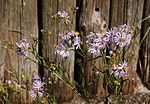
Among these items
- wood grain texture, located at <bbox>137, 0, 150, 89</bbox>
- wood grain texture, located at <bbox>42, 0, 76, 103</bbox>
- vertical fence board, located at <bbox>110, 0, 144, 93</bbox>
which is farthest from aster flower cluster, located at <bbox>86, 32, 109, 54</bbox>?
wood grain texture, located at <bbox>137, 0, 150, 89</bbox>

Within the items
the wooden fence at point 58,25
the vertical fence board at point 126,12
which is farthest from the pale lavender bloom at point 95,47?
the vertical fence board at point 126,12

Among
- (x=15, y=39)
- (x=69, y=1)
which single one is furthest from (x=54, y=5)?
(x=15, y=39)

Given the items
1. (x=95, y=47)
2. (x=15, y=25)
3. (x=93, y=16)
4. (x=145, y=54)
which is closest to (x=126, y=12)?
(x=93, y=16)

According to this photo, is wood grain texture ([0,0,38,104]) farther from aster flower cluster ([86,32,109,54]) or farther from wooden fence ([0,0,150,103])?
aster flower cluster ([86,32,109,54])

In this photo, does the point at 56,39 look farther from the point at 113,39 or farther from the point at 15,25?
the point at 113,39

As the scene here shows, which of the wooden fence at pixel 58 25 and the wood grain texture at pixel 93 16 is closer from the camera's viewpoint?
the wooden fence at pixel 58 25

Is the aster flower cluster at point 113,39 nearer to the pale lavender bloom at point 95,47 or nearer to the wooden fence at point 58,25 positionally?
the pale lavender bloom at point 95,47
